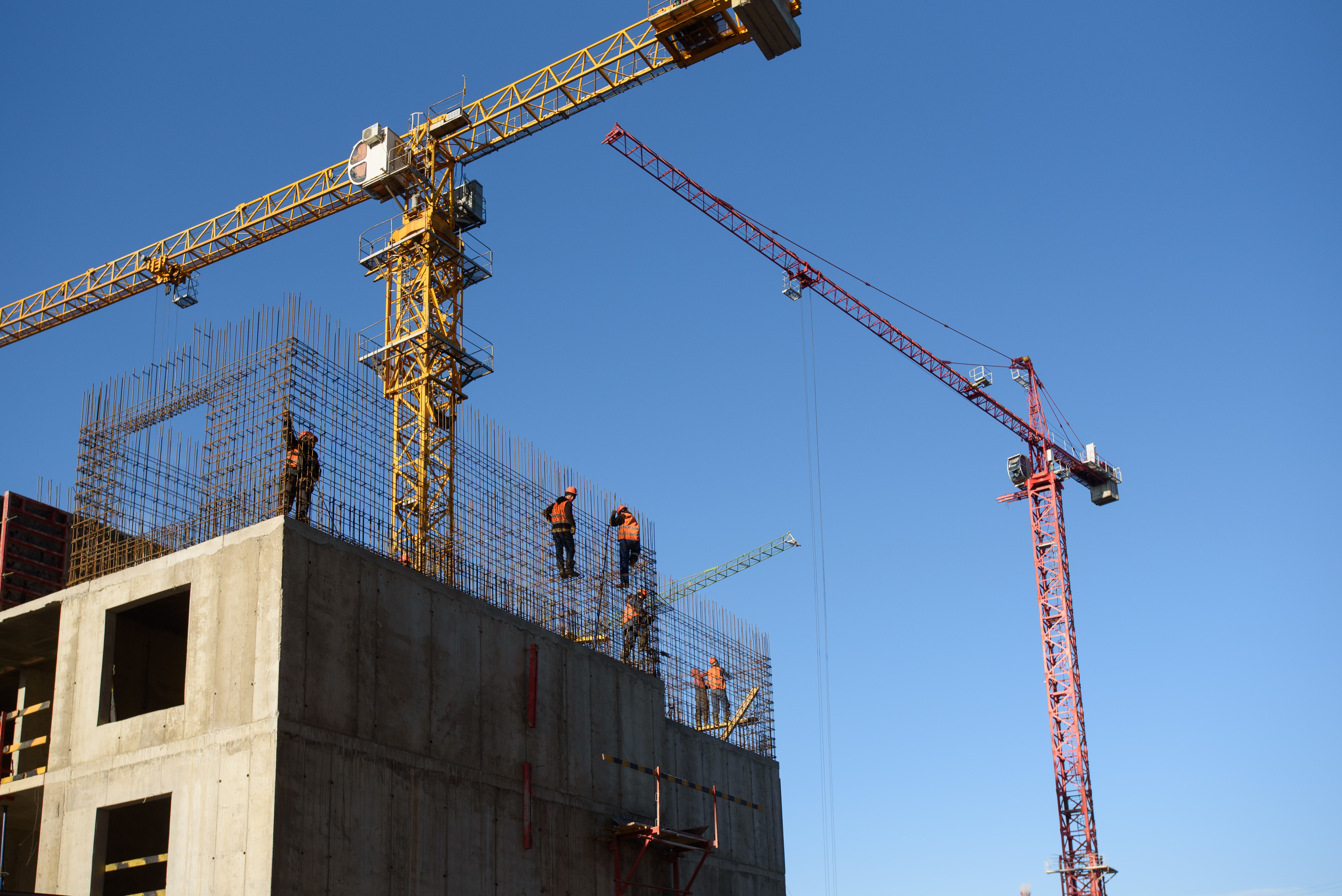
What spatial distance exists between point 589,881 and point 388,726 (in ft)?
20.2

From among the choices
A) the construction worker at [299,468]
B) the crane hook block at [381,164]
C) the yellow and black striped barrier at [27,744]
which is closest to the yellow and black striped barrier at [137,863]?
the yellow and black striped barrier at [27,744]

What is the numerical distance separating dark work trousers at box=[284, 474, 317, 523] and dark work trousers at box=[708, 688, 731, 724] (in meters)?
15.8

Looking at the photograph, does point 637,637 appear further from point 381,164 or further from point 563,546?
point 381,164

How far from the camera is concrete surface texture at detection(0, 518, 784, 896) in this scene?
20266 mm

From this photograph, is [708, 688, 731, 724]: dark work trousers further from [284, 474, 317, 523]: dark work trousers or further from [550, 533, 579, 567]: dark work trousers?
[284, 474, 317, 523]: dark work trousers

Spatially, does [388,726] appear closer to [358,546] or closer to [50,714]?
[358,546]

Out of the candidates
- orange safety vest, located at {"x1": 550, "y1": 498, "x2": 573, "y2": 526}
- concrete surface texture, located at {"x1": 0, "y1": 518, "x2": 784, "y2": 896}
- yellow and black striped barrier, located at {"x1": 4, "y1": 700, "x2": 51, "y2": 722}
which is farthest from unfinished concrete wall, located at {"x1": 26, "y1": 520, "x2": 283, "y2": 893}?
orange safety vest, located at {"x1": 550, "y1": 498, "x2": 573, "y2": 526}

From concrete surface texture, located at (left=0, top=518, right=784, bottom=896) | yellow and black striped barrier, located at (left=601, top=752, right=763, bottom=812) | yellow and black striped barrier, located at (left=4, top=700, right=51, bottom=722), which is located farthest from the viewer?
yellow and black striped barrier, located at (left=601, top=752, right=763, bottom=812)

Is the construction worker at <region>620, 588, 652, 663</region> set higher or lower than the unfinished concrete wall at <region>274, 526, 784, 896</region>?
higher

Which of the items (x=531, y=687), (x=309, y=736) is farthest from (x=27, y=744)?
(x=531, y=687)

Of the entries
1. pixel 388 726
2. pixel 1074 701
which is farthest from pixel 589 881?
pixel 1074 701

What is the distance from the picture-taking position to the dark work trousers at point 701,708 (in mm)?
33875

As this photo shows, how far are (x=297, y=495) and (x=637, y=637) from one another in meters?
10.5

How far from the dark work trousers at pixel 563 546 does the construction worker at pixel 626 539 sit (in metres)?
2.05
